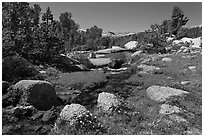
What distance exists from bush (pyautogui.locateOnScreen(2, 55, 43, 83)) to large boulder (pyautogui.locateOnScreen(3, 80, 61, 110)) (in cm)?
779

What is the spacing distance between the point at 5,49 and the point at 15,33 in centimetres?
566

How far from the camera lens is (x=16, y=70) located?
2200 cm

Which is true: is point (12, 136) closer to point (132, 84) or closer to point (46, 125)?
point (46, 125)

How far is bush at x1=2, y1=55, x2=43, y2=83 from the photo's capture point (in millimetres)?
20562

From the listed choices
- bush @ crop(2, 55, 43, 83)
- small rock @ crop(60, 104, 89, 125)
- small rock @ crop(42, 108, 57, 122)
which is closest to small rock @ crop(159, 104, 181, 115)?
small rock @ crop(60, 104, 89, 125)

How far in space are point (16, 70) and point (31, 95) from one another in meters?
11.1

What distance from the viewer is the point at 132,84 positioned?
816 inches

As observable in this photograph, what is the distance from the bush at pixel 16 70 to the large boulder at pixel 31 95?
7793mm

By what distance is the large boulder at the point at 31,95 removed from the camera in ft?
41.1

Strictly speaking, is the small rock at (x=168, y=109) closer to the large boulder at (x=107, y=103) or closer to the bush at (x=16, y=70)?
the large boulder at (x=107, y=103)

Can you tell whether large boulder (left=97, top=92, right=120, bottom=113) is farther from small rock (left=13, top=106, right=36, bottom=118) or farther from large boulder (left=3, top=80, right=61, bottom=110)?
small rock (left=13, top=106, right=36, bottom=118)

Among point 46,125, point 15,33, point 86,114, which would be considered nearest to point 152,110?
point 86,114

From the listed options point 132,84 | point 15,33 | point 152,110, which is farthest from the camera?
point 15,33

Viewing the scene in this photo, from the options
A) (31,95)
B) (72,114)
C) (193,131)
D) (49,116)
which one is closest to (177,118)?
(193,131)
